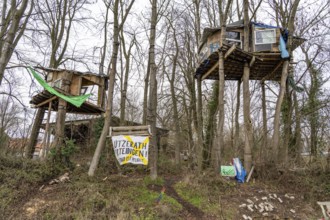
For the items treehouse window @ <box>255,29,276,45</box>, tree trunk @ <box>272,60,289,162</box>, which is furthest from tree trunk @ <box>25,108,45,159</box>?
treehouse window @ <box>255,29,276,45</box>

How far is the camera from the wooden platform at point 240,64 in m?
11.2

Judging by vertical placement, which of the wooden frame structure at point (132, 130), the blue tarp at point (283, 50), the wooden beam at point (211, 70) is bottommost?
the wooden frame structure at point (132, 130)

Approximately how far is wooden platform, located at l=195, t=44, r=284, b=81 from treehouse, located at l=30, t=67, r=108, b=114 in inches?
230

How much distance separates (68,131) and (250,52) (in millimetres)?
13913

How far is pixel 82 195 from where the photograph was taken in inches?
273

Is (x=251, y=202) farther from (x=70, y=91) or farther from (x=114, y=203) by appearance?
(x=70, y=91)

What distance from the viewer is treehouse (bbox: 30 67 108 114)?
37.6ft

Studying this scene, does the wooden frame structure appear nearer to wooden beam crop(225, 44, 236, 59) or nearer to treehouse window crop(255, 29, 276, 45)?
wooden beam crop(225, 44, 236, 59)

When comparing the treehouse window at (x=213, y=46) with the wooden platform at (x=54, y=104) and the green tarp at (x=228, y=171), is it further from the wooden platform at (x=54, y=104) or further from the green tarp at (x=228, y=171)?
the wooden platform at (x=54, y=104)

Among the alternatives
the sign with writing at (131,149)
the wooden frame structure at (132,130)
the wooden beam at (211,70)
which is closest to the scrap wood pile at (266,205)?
the sign with writing at (131,149)

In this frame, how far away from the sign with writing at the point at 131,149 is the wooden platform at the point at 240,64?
19.9 feet

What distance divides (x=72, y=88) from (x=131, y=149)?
585cm

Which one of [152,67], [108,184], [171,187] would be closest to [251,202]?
[171,187]

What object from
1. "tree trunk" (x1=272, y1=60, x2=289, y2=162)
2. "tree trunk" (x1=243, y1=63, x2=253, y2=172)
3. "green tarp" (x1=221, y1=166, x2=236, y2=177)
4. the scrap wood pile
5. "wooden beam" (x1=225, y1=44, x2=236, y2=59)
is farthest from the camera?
"wooden beam" (x1=225, y1=44, x2=236, y2=59)
